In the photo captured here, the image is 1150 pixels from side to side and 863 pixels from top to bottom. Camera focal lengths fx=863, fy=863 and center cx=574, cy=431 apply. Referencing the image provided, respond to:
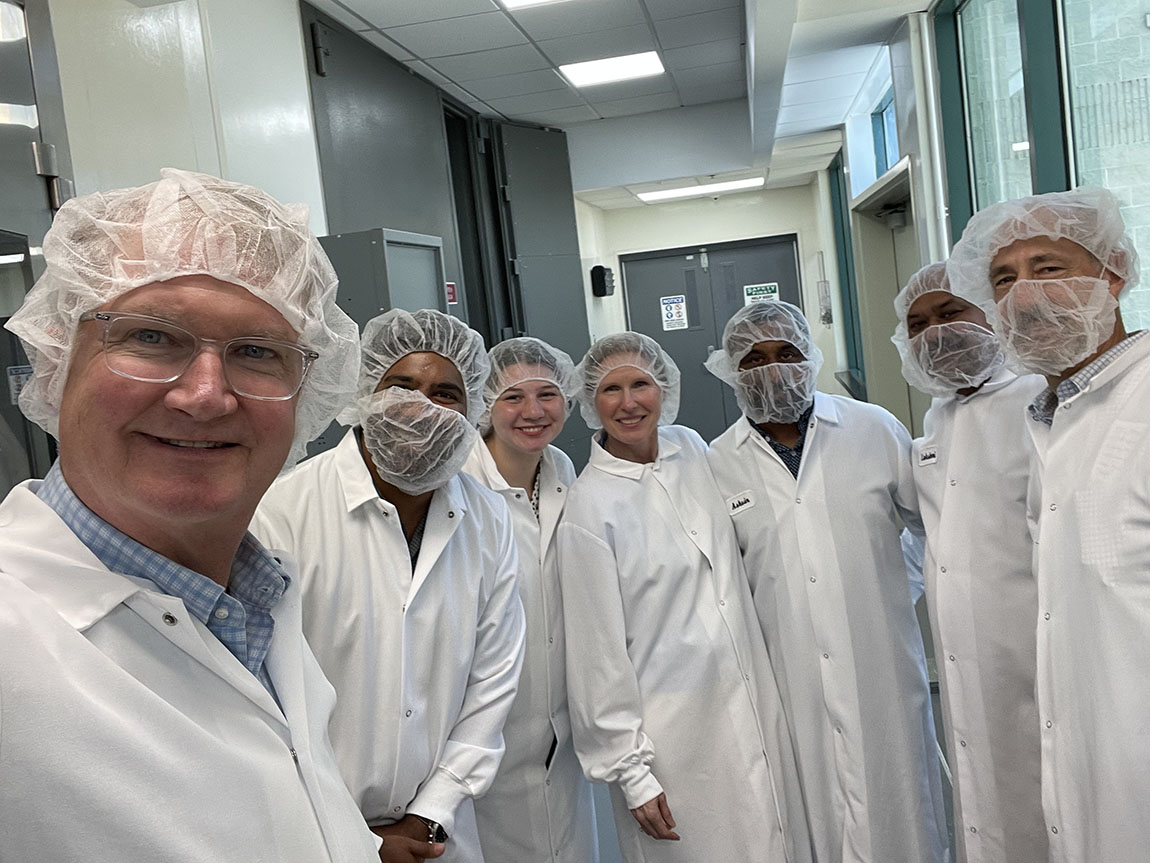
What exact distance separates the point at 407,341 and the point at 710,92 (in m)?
4.95

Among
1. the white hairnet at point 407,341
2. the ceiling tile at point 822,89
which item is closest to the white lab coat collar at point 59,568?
the white hairnet at point 407,341

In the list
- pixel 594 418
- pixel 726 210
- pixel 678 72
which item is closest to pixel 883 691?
pixel 594 418

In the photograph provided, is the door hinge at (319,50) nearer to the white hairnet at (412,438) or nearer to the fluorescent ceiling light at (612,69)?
the fluorescent ceiling light at (612,69)

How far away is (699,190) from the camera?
783 centimetres

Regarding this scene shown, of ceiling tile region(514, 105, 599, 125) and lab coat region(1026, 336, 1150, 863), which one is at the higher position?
ceiling tile region(514, 105, 599, 125)

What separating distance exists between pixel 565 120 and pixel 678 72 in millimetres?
1116

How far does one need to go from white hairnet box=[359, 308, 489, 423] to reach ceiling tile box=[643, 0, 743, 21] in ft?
9.90

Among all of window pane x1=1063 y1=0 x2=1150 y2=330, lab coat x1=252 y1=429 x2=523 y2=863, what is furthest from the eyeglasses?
window pane x1=1063 y1=0 x2=1150 y2=330

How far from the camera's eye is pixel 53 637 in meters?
0.76

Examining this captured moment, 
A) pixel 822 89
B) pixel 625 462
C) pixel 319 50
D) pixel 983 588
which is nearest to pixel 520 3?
pixel 319 50

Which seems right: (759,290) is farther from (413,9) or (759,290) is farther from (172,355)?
(172,355)

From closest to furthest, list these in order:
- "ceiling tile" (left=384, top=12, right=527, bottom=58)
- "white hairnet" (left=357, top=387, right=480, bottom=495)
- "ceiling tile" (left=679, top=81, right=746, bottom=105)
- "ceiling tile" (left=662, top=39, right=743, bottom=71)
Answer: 1. "white hairnet" (left=357, top=387, right=480, bottom=495)
2. "ceiling tile" (left=384, top=12, right=527, bottom=58)
3. "ceiling tile" (left=662, top=39, right=743, bottom=71)
4. "ceiling tile" (left=679, top=81, right=746, bottom=105)

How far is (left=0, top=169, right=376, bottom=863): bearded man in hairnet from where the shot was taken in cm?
74

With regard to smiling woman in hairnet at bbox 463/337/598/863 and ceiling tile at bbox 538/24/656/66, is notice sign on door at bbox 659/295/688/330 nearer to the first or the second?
ceiling tile at bbox 538/24/656/66
